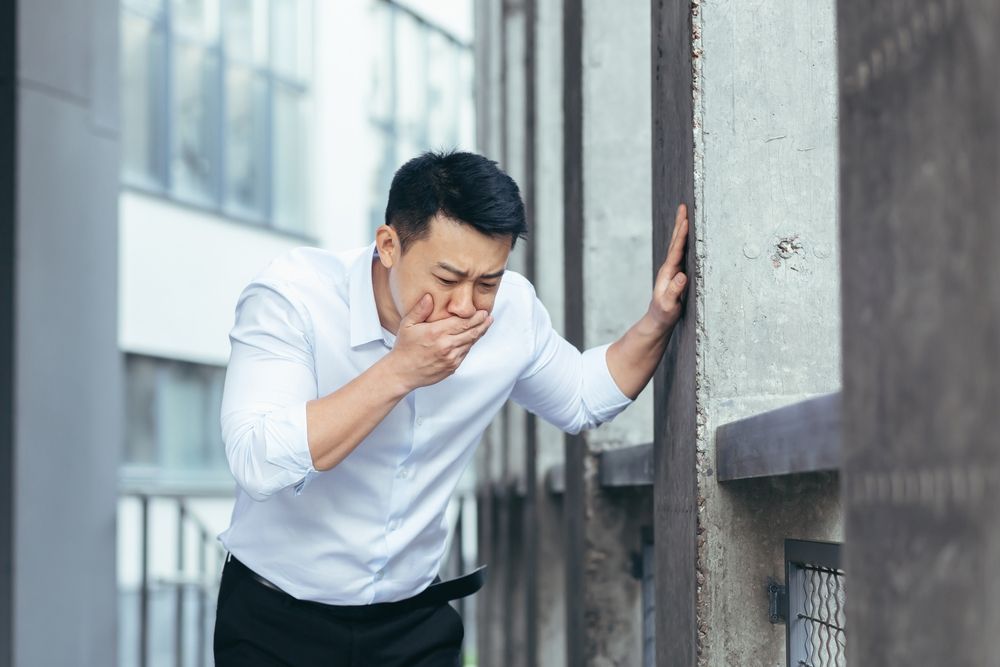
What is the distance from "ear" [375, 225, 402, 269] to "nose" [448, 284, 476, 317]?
0.17 m

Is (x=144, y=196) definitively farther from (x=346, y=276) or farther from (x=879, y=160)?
(x=879, y=160)

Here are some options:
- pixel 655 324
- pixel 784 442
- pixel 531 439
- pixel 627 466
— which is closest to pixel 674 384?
pixel 655 324

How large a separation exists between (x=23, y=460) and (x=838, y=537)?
164 inches

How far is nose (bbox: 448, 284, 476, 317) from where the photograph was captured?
2.44 meters

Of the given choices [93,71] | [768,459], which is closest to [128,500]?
[93,71]

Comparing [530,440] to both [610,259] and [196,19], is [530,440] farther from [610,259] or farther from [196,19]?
[196,19]

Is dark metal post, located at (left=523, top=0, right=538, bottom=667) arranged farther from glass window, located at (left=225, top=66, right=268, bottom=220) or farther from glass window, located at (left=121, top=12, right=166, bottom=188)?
glass window, located at (left=225, top=66, right=268, bottom=220)

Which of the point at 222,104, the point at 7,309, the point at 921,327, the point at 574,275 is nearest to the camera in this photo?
the point at 921,327

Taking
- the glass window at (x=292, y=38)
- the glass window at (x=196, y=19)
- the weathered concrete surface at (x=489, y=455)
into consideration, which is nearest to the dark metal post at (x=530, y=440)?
→ the weathered concrete surface at (x=489, y=455)

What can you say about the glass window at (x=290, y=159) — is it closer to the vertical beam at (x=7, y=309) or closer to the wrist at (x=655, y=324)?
the vertical beam at (x=7, y=309)

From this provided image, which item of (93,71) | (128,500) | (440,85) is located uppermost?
(440,85)

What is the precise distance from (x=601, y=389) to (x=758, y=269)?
0.56 m

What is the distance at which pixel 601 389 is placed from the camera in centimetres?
295

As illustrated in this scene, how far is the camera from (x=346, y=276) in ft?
8.98
